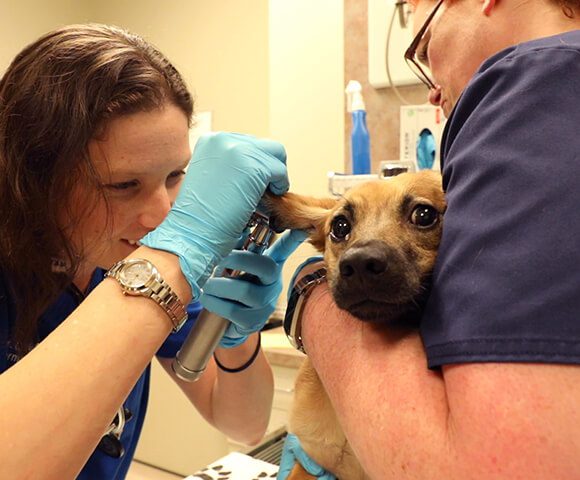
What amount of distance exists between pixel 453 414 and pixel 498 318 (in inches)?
3.8

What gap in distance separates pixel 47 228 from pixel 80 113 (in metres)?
0.23

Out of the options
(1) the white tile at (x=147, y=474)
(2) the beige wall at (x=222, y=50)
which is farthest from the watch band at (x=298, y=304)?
(1) the white tile at (x=147, y=474)

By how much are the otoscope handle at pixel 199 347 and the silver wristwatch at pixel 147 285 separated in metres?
0.13

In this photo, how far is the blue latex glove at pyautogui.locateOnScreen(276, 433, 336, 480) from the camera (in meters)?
0.92

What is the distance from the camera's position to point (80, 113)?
0.93 metres

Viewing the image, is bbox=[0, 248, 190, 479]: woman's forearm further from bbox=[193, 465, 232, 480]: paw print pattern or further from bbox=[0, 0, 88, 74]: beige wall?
bbox=[0, 0, 88, 74]: beige wall

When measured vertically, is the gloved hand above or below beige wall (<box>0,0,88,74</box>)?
below

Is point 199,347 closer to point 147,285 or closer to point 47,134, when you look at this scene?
point 147,285

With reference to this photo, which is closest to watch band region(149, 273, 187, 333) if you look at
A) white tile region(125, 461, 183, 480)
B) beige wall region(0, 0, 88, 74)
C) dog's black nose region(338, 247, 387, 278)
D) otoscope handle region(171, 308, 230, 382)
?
otoscope handle region(171, 308, 230, 382)

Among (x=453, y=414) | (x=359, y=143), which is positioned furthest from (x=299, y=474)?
(x=359, y=143)

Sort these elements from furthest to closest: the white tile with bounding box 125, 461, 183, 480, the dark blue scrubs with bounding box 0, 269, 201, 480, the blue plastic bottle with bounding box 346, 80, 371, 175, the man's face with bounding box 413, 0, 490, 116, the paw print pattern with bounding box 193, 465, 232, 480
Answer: the white tile with bounding box 125, 461, 183, 480, the blue plastic bottle with bounding box 346, 80, 371, 175, the paw print pattern with bounding box 193, 465, 232, 480, the dark blue scrubs with bounding box 0, 269, 201, 480, the man's face with bounding box 413, 0, 490, 116

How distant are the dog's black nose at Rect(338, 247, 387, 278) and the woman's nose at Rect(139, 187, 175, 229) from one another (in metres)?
0.48

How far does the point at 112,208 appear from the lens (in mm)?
1004

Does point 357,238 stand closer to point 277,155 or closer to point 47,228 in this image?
point 277,155
